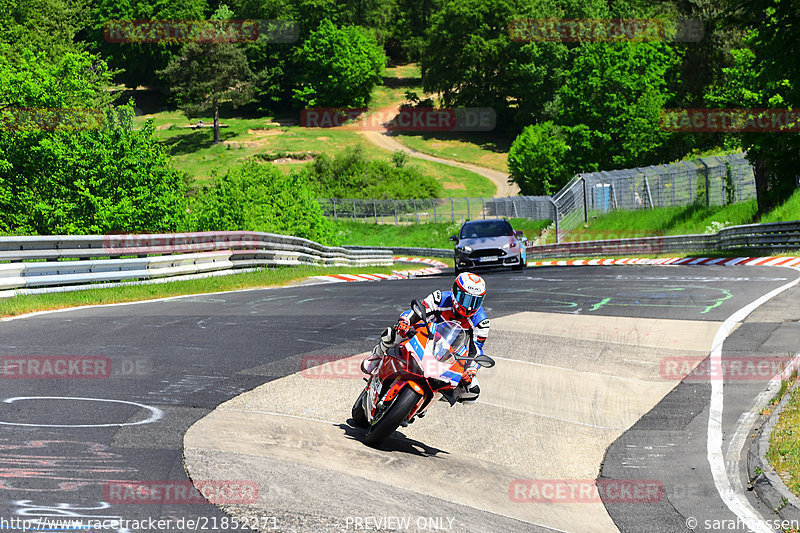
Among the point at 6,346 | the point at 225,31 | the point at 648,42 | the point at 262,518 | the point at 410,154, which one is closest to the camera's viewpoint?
the point at 262,518

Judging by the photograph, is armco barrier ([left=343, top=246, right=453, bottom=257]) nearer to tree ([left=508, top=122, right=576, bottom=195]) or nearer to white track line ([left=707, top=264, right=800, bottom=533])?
tree ([left=508, top=122, right=576, bottom=195])

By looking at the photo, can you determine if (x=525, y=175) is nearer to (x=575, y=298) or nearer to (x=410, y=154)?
(x=410, y=154)

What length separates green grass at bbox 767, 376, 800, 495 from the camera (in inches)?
279

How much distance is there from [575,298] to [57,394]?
1150 cm

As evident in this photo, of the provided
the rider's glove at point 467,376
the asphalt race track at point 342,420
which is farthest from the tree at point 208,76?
the rider's glove at point 467,376

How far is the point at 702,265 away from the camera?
2442 cm

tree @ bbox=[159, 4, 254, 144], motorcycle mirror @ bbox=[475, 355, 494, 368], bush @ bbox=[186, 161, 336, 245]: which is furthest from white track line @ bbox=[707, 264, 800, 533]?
tree @ bbox=[159, 4, 254, 144]

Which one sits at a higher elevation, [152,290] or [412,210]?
[152,290]

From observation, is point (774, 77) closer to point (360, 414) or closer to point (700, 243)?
point (700, 243)

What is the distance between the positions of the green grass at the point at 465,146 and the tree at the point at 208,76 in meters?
21.0

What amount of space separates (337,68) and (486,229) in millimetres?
90833

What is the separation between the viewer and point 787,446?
7785 mm

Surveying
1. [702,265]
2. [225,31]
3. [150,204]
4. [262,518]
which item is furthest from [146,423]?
[225,31]

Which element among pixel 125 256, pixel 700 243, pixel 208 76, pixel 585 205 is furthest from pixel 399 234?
pixel 208 76
